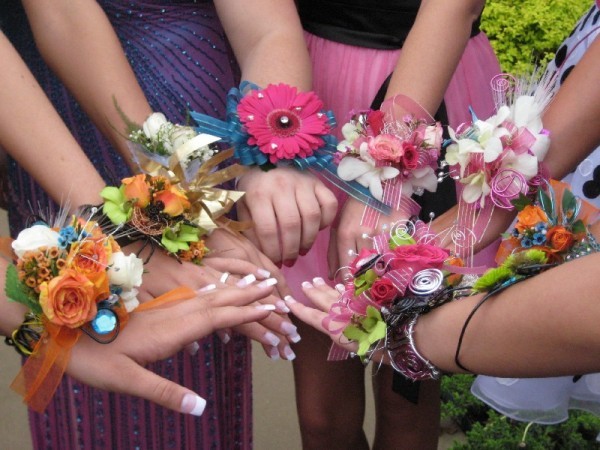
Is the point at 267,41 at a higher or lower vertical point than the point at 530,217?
higher

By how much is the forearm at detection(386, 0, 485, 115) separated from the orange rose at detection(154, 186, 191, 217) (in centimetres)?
44

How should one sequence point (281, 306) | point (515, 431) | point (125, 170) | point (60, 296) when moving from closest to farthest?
point (60, 296) → point (281, 306) → point (125, 170) → point (515, 431)

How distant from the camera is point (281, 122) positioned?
1357mm

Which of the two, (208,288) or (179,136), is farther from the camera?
(179,136)

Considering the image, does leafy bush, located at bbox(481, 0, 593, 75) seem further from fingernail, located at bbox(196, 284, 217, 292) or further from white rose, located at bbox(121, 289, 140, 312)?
white rose, located at bbox(121, 289, 140, 312)

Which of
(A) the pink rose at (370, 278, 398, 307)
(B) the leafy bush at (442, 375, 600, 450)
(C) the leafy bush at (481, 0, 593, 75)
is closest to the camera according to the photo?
(A) the pink rose at (370, 278, 398, 307)

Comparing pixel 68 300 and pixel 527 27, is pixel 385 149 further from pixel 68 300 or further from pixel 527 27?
pixel 527 27

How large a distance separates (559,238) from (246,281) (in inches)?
19.8

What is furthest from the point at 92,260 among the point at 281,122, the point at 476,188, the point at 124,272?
the point at 476,188

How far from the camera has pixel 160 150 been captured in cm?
135

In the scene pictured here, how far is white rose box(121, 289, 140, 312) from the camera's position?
3.73 ft

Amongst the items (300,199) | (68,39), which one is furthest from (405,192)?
(68,39)

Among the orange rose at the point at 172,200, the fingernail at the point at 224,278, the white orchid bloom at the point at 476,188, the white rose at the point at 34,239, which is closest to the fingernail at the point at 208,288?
the fingernail at the point at 224,278

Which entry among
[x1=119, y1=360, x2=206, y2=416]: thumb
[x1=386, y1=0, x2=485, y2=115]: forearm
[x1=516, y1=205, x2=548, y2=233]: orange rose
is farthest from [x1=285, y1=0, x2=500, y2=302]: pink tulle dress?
[x1=119, y1=360, x2=206, y2=416]: thumb
